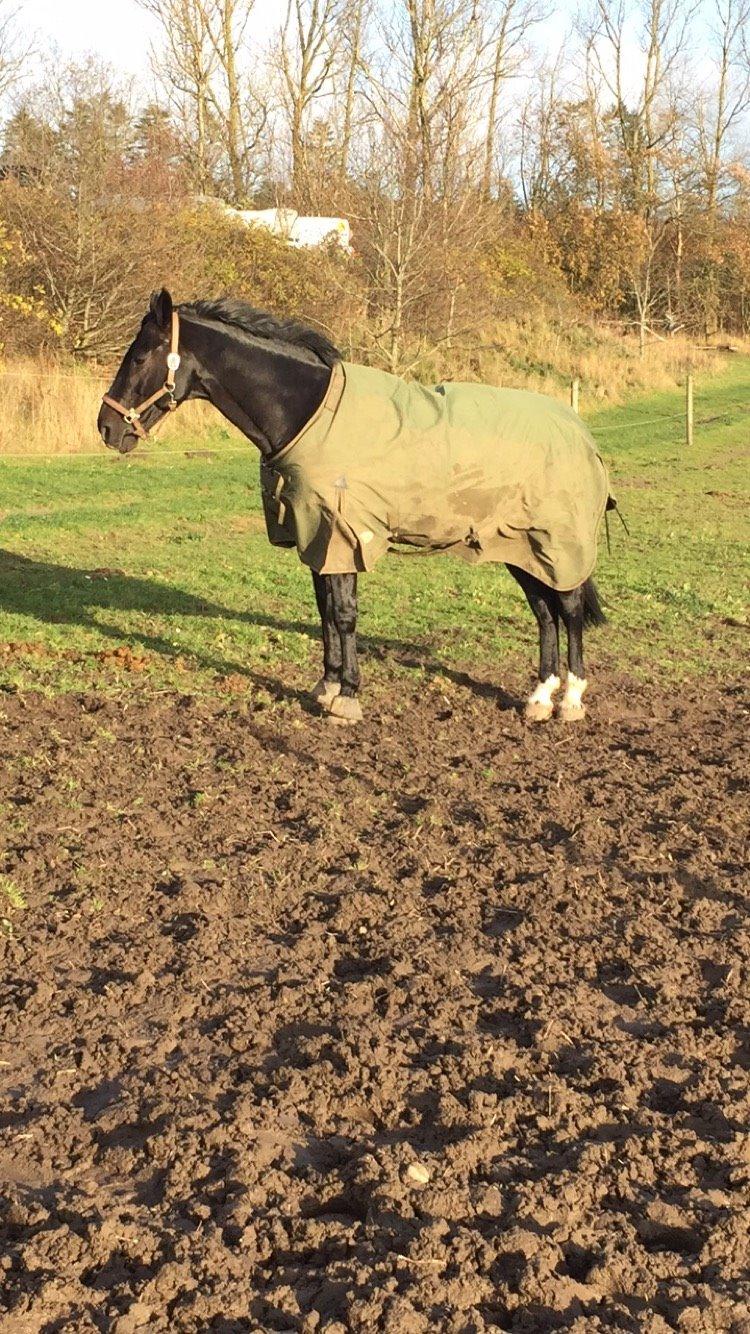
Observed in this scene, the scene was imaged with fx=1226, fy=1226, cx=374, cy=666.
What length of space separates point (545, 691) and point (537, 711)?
0.15 metres

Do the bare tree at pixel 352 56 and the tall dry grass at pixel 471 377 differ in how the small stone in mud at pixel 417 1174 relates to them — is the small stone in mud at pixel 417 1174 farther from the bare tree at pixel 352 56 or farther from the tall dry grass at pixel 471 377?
the bare tree at pixel 352 56

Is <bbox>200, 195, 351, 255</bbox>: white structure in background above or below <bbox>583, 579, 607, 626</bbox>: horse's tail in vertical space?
above

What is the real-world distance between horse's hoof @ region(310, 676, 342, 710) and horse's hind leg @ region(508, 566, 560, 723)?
3.58 feet

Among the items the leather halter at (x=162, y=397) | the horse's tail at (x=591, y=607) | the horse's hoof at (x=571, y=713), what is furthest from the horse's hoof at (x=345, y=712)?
the leather halter at (x=162, y=397)

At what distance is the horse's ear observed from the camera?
6.37m

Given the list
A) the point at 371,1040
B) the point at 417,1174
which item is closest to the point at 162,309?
the point at 371,1040

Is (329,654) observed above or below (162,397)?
below

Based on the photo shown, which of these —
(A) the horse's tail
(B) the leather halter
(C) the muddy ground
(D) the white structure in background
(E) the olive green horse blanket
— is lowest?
(C) the muddy ground

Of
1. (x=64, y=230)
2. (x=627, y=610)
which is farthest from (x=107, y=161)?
(x=627, y=610)

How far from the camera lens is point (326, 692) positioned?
22.3ft

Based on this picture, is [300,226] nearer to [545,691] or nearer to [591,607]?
[591,607]

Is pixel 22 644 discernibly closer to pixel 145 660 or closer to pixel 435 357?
pixel 145 660

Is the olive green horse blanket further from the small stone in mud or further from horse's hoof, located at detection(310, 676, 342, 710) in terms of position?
the small stone in mud

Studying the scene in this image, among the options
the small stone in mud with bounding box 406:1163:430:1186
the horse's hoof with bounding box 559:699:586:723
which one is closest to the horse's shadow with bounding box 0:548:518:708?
the horse's hoof with bounding box 559:699:586:723
